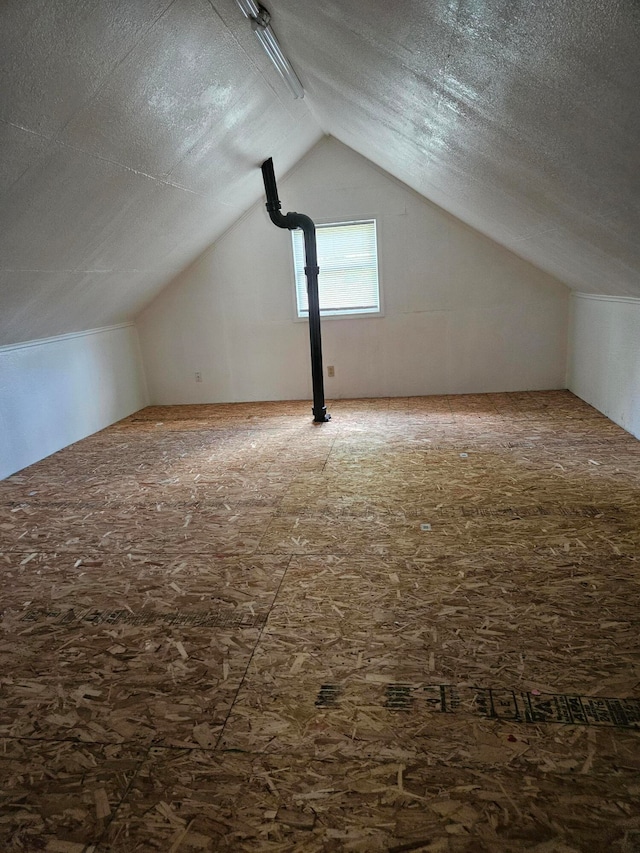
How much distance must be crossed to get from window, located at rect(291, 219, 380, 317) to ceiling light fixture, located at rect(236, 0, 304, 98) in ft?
7.76

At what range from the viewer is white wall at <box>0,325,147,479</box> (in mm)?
4770

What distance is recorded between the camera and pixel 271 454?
486 centimetres

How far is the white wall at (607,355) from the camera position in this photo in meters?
4.69

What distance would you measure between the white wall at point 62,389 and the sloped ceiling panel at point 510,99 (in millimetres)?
3376

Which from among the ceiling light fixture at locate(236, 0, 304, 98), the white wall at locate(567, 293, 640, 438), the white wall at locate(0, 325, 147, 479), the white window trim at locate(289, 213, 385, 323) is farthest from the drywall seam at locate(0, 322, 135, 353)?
the white wall at locate(567, 293, 640, 438)

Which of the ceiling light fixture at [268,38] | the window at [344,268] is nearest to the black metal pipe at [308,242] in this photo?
the window at [344,268]

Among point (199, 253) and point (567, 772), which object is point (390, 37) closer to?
point (567, 772)

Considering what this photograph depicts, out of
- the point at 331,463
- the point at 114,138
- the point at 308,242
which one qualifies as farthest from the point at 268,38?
the point at 331,463

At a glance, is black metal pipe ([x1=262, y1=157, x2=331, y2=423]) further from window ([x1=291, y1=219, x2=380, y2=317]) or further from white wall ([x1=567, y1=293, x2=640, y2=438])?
white wall ([x1=567, y1=293, x2=640, y2=438])

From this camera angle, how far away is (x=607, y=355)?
5.31m

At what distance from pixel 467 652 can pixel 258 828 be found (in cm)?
→ 102

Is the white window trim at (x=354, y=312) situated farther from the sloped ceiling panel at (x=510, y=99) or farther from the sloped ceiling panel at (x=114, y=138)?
the sloped ceiling panel at (x=510, y=99)

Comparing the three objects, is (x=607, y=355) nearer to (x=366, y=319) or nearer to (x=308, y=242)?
(x=366, y=319)

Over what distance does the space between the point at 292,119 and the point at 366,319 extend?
2.39 metres
